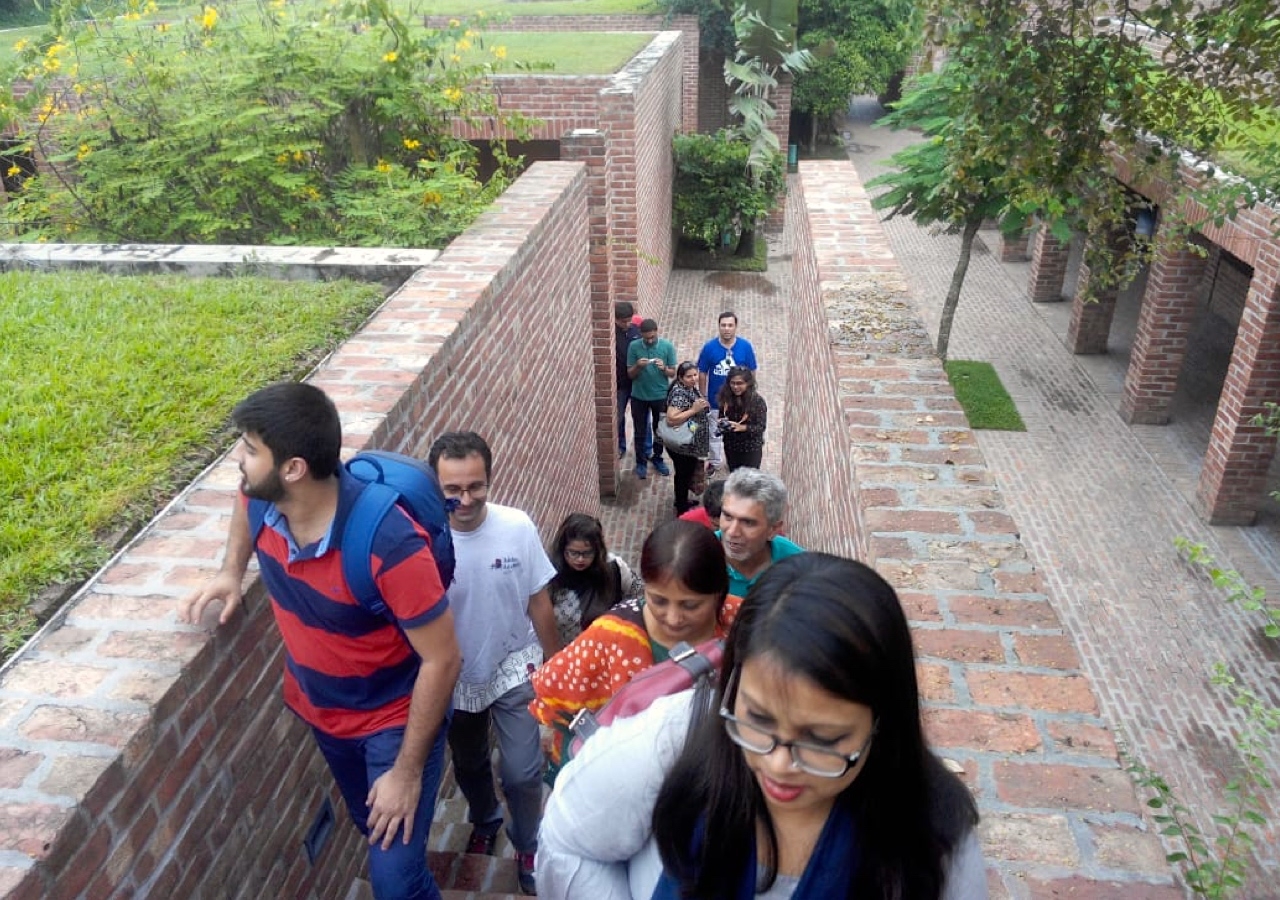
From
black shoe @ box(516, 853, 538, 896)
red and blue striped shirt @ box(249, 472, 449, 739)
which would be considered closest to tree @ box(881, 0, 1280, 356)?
red and blue striped shirt @ box(249, 472, 449, 739)

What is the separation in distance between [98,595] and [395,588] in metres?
Answer: 0.89

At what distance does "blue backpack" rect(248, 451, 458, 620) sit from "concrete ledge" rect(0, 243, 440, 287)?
106 inches

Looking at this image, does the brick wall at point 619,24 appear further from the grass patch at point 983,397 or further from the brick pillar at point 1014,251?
the grass patch at point 983,397

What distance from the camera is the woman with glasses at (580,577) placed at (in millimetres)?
4043

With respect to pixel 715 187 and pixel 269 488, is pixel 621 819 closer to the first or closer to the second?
pixel 269 488

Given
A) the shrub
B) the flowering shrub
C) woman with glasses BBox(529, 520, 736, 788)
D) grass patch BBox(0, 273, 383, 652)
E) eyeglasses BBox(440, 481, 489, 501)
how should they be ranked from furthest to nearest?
the shrub → the flowering shrub → eyeglasses BBox(440, 481, 489, 501) → grass patch BBox(0, 273, 383, 652) → woman with glasses BBox(529, 520, 736, 788)

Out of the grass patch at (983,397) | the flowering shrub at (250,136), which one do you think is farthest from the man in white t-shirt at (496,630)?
the grass patch at (983,397)

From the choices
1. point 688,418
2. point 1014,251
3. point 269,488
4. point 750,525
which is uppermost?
point 269,488

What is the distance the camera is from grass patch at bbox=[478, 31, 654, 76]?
37.5ft

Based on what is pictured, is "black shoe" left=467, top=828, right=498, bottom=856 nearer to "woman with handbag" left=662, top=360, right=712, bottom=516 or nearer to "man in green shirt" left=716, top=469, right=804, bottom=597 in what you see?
"man in green shirt" left=716, top=469, right=804, bottom=597

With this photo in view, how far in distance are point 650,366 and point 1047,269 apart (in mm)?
10011

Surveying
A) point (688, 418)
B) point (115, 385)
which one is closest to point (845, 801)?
point (115, 385)

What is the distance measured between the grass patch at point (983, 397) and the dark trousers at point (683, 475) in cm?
481

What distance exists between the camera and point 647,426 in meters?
9.03
